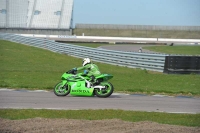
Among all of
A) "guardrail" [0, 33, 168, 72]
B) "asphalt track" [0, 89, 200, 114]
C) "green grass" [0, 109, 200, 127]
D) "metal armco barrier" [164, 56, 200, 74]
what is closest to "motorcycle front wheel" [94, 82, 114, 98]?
"asphalt track" [0, 89, 200, 114]

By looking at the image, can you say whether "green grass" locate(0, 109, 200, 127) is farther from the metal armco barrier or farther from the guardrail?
the guardrail

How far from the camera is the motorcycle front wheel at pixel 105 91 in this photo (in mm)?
14259

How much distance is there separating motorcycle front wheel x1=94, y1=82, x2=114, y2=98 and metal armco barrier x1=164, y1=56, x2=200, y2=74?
383 inches

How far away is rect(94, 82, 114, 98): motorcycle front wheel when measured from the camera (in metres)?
14.3

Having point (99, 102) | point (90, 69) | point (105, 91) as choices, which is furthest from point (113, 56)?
point (99, 102)

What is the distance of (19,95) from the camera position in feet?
46.2

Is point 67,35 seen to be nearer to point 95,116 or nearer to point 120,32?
point 120,32

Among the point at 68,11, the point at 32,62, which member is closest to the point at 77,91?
the point at 32,62

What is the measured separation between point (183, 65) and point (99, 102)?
38.0ft

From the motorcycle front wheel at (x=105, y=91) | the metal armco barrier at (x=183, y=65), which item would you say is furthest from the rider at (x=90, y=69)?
the metal armco barrier at (x=183, y=65)

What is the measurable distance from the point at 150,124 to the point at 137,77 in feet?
43.3

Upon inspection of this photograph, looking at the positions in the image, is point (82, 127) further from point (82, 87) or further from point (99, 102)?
point (82, 87)

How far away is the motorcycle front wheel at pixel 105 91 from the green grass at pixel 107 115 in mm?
3346

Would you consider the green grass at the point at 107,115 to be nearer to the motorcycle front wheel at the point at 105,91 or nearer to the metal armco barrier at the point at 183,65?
the motorcycle front wheel at the point at 105,91
